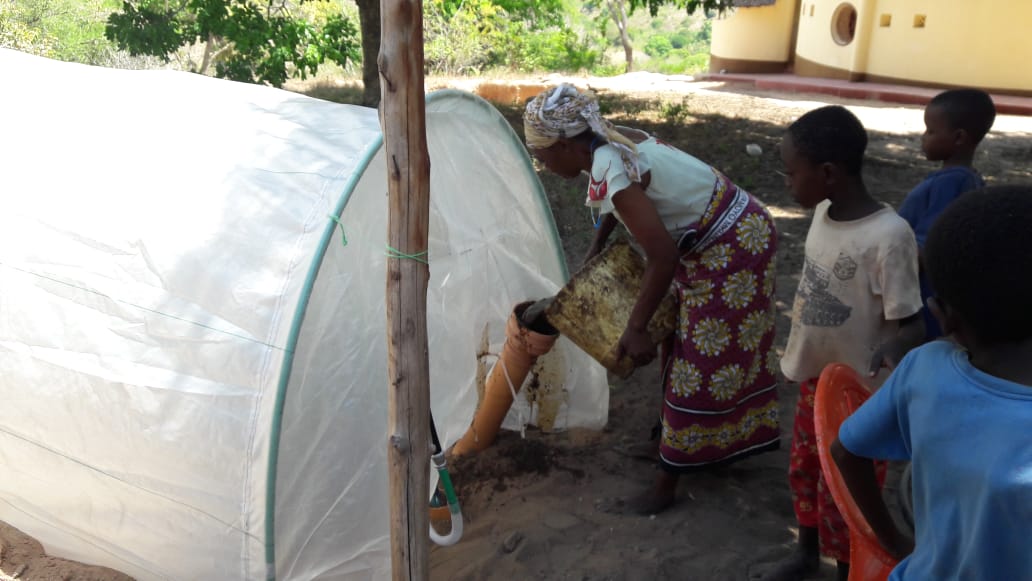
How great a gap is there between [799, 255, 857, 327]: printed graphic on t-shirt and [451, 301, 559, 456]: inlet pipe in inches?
39.3

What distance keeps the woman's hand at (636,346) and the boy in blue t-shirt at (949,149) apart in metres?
0.94

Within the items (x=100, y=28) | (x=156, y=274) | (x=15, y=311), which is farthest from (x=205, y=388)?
(x=100, y=28)

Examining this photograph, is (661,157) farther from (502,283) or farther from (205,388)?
(205,388)

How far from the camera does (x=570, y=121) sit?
2523mm

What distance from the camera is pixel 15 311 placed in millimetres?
2760

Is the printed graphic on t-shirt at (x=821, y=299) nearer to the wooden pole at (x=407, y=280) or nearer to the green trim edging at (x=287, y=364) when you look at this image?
the wooden pole at (x=407, y=280)

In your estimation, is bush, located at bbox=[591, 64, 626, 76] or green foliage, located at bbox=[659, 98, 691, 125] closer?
green foliage, located at bbox=[659, 98, 691, 125]

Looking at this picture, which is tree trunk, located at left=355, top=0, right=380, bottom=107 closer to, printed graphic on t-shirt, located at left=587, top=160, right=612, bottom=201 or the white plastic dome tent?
the white plastic dome tent

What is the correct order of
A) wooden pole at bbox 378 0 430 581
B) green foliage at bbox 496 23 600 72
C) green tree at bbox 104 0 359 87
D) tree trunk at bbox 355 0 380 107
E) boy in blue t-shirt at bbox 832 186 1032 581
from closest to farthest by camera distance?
boy in blue t-shirt at bbox 832 186 1032 581 → wooden pole at bbox 378 0 430 581 → green tree at bbox 104 0 359 87 → tree trunk at bbox 355 0 380 107 → green foliage at bbox 496 23 600 72

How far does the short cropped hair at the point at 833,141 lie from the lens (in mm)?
2303

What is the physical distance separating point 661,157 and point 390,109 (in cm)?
103

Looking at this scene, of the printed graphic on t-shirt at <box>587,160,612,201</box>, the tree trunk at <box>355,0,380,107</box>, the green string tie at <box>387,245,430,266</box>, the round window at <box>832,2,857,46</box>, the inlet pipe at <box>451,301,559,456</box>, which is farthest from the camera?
the round window at <box>832,2,857,46</box>

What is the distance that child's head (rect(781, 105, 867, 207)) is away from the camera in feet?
7.55

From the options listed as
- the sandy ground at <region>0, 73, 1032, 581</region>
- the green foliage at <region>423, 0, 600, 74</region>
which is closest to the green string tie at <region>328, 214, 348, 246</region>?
the sandy ground at <region>0, 73, 1032, 581</region>
